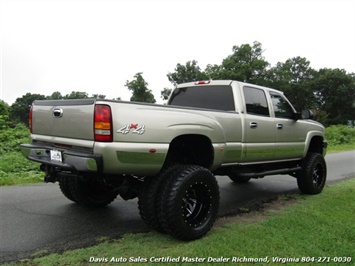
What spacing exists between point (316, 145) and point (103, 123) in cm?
496

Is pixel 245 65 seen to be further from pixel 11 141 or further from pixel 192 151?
pixel 192 151

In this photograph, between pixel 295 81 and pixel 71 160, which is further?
pixel 295 81

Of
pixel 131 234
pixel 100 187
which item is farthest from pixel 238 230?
pixel 100 187

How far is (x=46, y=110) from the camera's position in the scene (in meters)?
3.95

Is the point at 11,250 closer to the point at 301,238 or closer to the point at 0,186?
the point at 301,238

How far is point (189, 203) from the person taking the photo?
3908 mm

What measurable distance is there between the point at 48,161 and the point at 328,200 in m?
4.52

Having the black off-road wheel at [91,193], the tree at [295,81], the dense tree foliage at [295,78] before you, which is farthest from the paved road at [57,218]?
the tree at [295,81]

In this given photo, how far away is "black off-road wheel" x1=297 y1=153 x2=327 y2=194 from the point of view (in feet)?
20.0

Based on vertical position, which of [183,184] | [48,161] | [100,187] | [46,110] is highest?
[46,110]

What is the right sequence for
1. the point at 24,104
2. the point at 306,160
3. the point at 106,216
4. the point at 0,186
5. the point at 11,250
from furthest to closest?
the point at 24,104 < the point at 0,186 < the point at 306,160 < the point at 106,216 < the point at 11,250

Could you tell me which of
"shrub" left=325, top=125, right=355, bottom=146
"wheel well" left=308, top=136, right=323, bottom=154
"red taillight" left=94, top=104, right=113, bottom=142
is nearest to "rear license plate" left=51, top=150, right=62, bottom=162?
"red taillight" left=94, top=104, right=113, bottom=142

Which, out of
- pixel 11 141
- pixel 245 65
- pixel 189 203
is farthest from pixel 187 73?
pixel 189 203

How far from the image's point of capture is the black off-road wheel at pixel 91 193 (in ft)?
15.6
